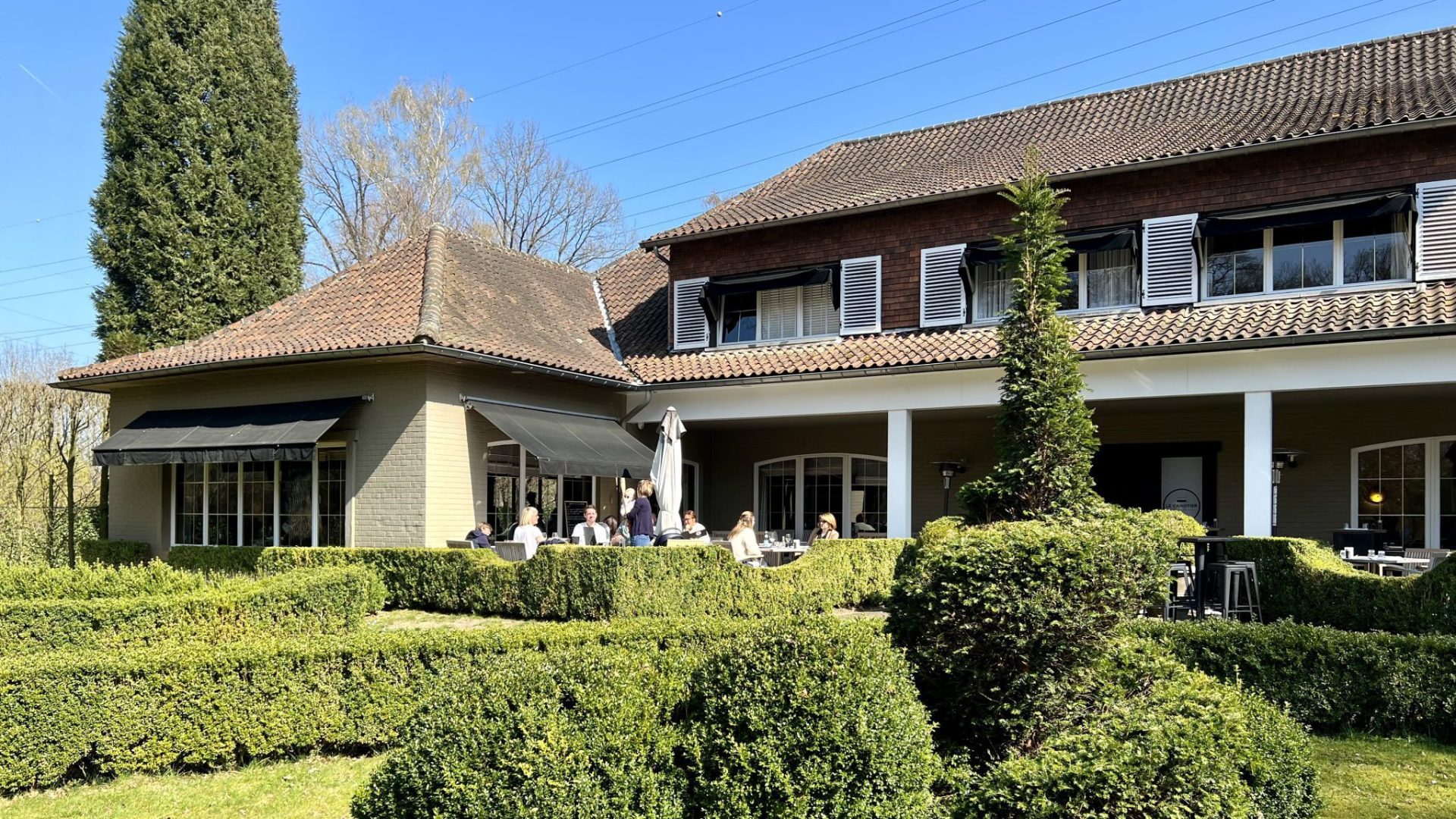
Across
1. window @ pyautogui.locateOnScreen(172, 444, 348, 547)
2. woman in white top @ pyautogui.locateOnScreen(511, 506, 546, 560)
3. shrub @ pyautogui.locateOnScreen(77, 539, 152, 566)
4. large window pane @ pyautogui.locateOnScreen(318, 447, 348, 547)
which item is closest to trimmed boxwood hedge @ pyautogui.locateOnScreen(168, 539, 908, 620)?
woman in white top @ pyautogui.locateOnScreen(511, 506, 546, 560)

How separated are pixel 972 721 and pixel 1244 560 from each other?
7539mm

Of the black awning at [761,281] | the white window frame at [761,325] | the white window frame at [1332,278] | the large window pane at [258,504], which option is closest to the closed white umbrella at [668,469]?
the white window frame at [761,325]

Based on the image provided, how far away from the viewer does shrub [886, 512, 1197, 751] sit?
5.30m

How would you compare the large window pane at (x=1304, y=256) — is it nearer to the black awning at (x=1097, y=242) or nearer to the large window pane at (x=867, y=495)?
the black awning at (x=1097, y=242)

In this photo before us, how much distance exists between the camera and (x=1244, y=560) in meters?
11.5

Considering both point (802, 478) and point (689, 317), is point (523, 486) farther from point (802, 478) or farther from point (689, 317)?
point (802, 478)

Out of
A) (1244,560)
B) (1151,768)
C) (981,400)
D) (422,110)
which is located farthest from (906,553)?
(422,110)

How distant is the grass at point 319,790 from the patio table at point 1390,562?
20.0 ft

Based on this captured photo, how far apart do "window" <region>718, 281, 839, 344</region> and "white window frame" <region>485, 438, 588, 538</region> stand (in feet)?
13.2

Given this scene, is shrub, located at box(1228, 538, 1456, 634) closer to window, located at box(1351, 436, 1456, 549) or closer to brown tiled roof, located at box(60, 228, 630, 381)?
window, located at box(1351, 436, 1456, 549)

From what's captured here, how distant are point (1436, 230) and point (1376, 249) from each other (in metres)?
0.75

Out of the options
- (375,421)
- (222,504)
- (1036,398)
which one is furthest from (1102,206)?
(222,504)

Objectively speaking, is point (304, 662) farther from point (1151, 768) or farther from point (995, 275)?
point (995, 275)

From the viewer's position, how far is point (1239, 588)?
456 inches
